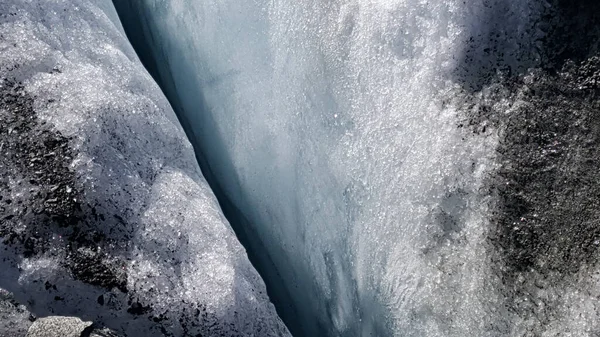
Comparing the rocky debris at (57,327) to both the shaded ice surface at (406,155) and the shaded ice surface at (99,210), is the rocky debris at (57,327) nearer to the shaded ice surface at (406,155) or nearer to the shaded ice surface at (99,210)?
the shaded ice surface at (99,210)

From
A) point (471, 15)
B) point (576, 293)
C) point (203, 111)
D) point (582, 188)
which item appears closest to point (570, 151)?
point (582, 188)

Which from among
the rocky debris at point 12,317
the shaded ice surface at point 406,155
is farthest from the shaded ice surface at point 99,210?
the shaded ice surface at point 406,155

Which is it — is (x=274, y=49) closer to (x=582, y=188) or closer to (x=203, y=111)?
(x=203, y=111)

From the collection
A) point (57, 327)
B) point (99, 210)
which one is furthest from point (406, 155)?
point (57, 327)

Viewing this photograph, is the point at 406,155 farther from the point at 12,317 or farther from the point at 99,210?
the point at 12,317

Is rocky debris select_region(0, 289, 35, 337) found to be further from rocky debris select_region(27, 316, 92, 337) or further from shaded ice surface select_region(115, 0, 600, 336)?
shaded ice surface select_region(115, 0, 600, 336)

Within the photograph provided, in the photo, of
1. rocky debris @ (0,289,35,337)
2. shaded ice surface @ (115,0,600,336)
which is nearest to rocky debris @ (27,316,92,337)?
rocky debris @ (0,289,35,337)
